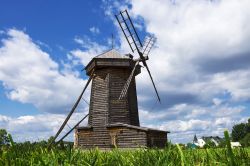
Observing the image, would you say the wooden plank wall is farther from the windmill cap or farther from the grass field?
the grass field

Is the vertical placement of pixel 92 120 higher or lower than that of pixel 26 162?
higher

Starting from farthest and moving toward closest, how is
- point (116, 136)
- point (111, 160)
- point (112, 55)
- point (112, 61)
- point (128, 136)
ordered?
point (112, 55) → point (112, 61) → point (116, 136) → point (128, 136) → point (111, 160)

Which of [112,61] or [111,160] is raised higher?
[112,61]

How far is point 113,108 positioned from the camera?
2900 cm

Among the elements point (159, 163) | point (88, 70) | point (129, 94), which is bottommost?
point (159, 163)

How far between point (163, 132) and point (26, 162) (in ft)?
101

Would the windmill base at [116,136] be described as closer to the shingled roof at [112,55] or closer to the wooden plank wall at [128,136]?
the wooden plank wall at [128,136]

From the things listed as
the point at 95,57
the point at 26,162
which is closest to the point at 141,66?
the point at 95,57

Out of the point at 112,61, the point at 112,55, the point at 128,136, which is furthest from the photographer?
the point at 112,55

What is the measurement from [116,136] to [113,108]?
2313mm

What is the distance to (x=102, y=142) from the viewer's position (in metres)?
29.2

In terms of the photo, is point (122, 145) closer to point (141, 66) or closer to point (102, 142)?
point (102, 142)

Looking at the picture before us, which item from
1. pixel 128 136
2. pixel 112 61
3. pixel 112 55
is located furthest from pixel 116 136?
pixel 112 55

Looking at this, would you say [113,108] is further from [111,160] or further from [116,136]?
[111,160]
